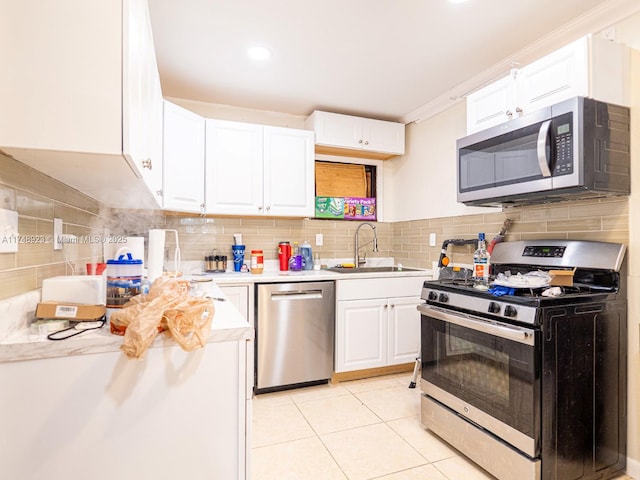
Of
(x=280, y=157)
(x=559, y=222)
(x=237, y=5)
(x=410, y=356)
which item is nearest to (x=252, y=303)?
(x=280, y=157)

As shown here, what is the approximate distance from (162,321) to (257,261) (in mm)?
2007

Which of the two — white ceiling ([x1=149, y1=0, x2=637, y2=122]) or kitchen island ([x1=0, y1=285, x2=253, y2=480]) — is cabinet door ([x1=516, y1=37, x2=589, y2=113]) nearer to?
white ceiling ([x1=149, y1=0, x2=637, y2=122])

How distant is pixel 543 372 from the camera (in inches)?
59.1

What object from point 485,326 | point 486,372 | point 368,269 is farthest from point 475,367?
point 368,269

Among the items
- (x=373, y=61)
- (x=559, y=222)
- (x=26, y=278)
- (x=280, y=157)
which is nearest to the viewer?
(x=26, y=278)

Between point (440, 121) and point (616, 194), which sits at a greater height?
point (440, 121)

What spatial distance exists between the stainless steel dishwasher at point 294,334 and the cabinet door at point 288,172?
720 millimetres

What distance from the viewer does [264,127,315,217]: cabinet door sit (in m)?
3.00

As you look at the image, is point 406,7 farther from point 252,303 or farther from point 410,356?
point 410,356

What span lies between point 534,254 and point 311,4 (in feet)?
6.07

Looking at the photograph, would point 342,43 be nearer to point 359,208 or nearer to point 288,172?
point 288,172

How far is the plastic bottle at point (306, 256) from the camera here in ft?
10.7

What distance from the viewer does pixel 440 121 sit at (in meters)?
3.05

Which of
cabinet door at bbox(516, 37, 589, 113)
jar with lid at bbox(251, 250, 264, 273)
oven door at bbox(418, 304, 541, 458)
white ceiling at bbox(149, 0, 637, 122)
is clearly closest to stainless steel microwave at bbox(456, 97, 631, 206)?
cabinet door at bbox(516, 37, 589, 113)
